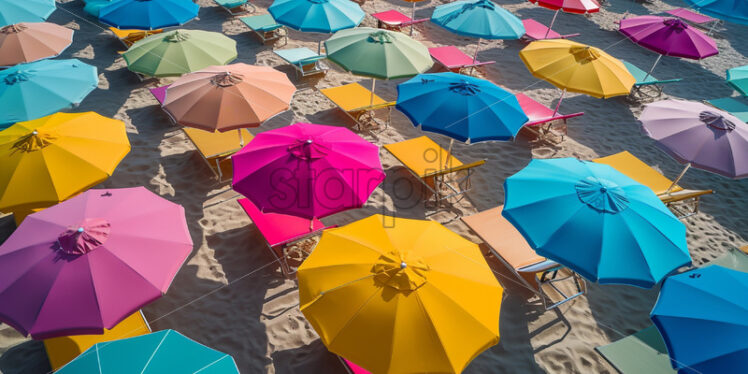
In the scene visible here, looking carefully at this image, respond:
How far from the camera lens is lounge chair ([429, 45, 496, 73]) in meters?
9.41

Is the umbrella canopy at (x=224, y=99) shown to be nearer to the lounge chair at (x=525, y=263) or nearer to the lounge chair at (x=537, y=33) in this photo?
the lounge chair at (x=525, y=263)

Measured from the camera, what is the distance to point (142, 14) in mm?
7754

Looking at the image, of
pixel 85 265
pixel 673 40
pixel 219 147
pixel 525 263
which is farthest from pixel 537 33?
pixel 85 265

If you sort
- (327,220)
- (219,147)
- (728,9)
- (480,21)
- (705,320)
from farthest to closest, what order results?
1. (728,9)
2. (480,21)
3. (219,147)
4. (327,220)
5. (705,320)

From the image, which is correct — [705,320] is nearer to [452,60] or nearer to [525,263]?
[525,263]

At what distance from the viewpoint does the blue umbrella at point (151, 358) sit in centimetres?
269

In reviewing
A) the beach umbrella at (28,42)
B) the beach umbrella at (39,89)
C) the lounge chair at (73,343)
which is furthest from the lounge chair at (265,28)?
the lounge chair at (73,343)

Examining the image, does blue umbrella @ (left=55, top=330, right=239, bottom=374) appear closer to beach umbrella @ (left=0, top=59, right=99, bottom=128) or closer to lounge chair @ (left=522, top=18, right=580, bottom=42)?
beach umbrella @ (left=0, top=59, right=99, bottom=128)

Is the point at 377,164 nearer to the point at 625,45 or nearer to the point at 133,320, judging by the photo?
the point at 133,320

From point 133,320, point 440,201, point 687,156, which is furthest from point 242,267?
point 687,156

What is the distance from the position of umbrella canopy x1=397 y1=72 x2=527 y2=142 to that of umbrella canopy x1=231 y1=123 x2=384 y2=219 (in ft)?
4.42

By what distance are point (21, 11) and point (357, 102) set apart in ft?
23.6

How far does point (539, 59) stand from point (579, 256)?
184 inches

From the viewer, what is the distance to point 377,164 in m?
4.68
